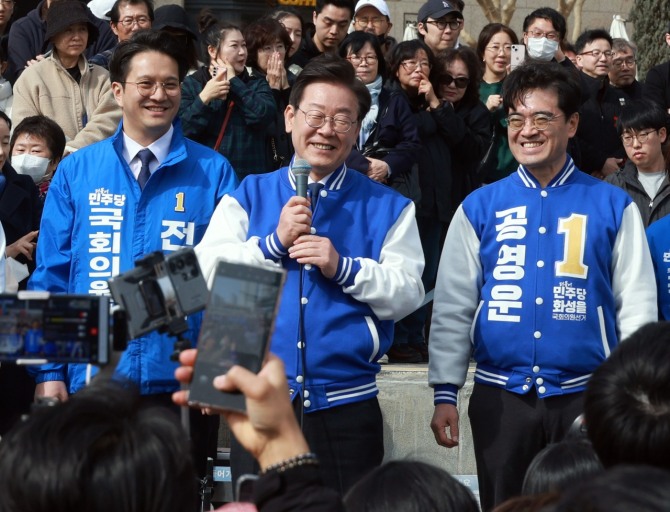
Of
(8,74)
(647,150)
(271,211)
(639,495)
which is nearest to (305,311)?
(271,211)

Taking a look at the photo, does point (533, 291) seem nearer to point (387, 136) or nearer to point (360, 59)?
point (387, 136)

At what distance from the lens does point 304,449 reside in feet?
6.97

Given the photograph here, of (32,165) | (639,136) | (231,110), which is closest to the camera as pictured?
(32,165)

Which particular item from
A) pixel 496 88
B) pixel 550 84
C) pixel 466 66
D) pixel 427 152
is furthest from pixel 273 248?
pixel 496 88

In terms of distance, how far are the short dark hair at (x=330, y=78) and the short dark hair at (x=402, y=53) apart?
2883 mm

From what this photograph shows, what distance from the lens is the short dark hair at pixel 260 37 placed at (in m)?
7.30

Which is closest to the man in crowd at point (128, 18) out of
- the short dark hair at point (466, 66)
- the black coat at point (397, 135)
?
the black coat at point (397, 135)

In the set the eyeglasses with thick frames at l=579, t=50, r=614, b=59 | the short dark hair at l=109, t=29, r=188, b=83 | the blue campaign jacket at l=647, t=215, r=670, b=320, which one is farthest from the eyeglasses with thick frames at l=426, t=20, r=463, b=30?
the short dark hair at l=109, t=29, r=188, b=83

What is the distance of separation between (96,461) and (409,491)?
802 millimetres

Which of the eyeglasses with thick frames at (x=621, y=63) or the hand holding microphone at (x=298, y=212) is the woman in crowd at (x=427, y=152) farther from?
the hand holding microphone at (x=298, y=212)

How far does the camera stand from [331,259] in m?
3.97

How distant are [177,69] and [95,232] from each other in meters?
0.78

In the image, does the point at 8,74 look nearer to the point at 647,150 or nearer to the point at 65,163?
the point at 65,163

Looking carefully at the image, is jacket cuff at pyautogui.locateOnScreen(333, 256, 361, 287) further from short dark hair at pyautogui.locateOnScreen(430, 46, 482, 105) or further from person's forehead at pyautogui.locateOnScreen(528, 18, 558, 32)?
person's forehead at pyautogui.locateOnScreen(528, 18, 558, 32)
